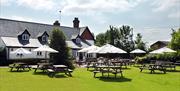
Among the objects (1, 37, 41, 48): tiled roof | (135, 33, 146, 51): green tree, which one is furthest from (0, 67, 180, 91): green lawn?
(135, 33, 146, 51): green tree

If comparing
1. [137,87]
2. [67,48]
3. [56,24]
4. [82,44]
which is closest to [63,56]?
[67,48]

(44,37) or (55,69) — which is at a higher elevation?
(44,37)

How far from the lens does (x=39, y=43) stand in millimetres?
49625

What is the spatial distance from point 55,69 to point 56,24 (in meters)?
36.6

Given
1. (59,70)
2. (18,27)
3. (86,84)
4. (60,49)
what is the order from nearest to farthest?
(86,84)
(59,70)
(60,49)
(18,27)

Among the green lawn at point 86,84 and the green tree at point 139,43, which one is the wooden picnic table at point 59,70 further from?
the green tree at point 139,43

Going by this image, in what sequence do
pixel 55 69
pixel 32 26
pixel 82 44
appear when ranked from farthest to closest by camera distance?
1. pixel 82 44
2. pixel 32 26
3. pixel 55 69

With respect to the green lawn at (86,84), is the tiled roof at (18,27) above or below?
above

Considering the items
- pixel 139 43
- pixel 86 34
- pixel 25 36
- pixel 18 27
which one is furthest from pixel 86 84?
pixel 139 43

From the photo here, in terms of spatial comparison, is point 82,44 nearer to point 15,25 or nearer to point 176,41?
point 15,25

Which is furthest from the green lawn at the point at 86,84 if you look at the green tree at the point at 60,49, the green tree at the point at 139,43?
the green tree at the point at 139,43

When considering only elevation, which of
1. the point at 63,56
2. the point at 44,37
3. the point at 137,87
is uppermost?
the point at 44,37

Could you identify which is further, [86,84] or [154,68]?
[154,68]

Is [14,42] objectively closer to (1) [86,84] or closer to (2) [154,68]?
(2) [154,68]
